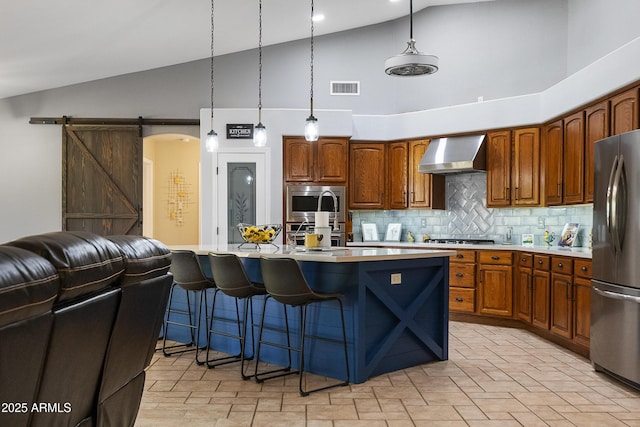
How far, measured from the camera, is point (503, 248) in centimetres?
637

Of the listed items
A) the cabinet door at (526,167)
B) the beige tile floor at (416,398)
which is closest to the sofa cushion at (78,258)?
the beige tile floor at (416,398)

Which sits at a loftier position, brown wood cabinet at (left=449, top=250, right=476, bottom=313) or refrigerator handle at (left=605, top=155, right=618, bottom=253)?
refrigerator handle at (left=605, top=155, right=618, bottom=253)

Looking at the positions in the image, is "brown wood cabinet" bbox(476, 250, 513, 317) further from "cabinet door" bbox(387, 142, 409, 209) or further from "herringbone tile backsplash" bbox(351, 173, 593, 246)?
"cabinet door" bbox(387, 142, 409, 209)

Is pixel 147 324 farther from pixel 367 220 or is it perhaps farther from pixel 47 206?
pixel 47 206

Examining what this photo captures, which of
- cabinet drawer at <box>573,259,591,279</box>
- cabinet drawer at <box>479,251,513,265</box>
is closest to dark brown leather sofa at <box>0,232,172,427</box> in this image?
cabinet drawer at <box>573,259,591,279</box>

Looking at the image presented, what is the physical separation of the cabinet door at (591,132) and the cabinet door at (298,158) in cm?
343

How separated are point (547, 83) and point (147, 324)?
6.38m

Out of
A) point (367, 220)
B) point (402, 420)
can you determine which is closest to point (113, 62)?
point (367, 220)

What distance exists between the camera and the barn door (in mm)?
8164

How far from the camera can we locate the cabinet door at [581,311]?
187 inches

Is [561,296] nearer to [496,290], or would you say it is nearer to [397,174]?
[496,290]

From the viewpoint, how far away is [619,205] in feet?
13.4

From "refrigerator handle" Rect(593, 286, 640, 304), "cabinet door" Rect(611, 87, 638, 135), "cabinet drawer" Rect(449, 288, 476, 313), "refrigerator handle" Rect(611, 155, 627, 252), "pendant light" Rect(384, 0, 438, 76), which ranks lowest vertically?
"cabinet drawer" Rect(449, 288, 476, 313)

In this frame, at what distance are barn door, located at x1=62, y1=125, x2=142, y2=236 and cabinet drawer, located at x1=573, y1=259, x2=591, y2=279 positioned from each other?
5864mm
